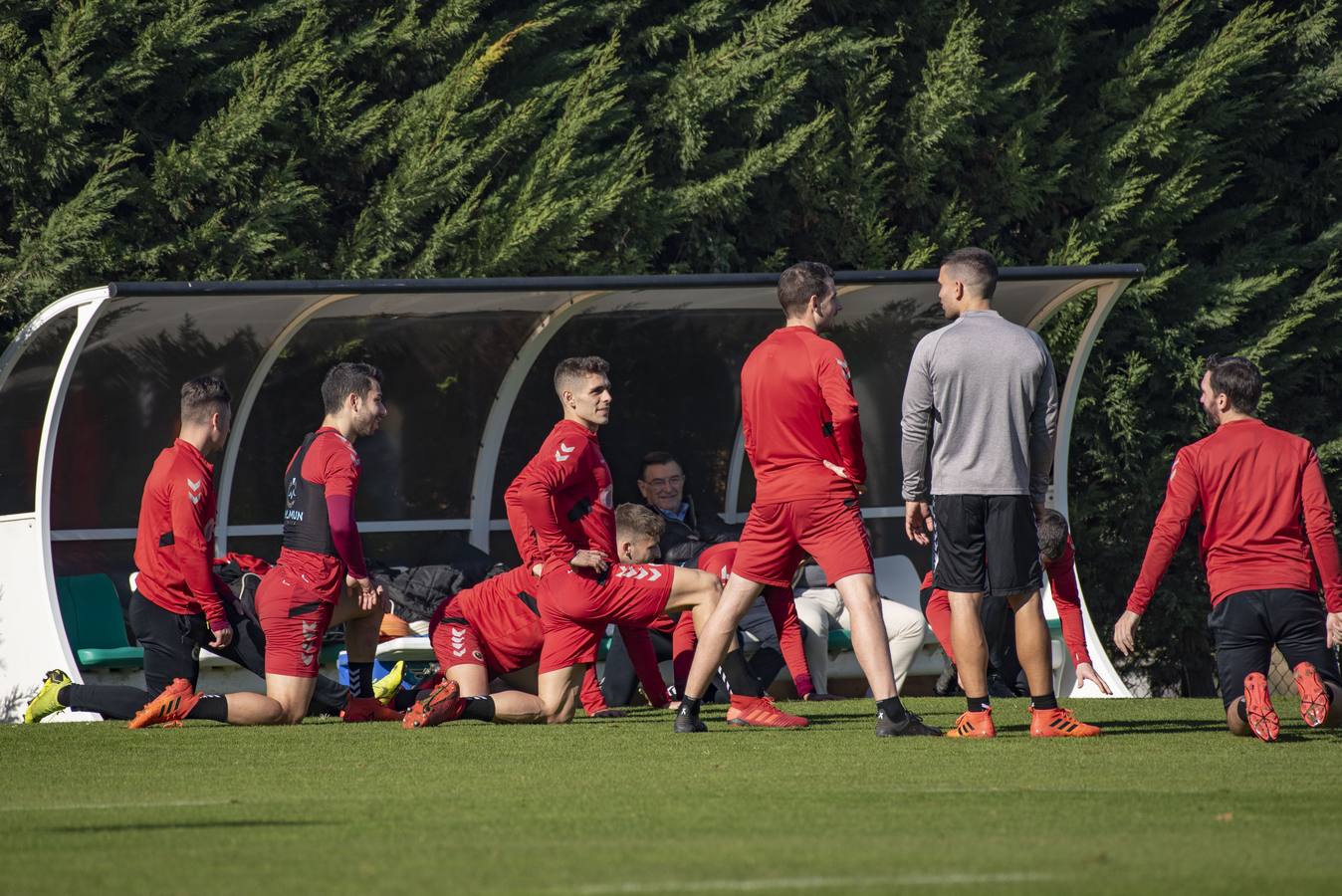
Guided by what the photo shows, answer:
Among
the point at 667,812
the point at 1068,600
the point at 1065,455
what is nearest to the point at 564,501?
the point at 667,812

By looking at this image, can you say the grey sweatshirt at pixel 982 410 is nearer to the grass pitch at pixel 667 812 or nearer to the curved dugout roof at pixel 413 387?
the grass pitch at pixel 667 812

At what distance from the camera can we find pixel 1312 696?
7.29 metres

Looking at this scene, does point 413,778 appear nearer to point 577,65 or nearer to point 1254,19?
point 577,65

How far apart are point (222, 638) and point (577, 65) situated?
6.51 metres

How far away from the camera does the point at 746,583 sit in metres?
7.61

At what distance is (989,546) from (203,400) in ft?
12.4

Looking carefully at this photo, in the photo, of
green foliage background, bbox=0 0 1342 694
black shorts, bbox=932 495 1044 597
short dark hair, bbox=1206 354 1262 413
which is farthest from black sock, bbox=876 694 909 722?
green foliage background, bbox=0 0 1342 694

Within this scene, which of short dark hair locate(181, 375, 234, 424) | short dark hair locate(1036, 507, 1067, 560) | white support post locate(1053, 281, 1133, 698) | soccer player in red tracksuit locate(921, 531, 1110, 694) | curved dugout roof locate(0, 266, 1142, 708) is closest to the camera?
short dark hair locate(181, 375, 234, 424)

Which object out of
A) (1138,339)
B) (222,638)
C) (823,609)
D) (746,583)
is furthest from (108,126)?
(1138,339)

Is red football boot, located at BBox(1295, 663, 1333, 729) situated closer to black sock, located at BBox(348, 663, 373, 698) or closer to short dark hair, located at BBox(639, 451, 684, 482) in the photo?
black sock, located at BBox(348, 663, 373, 698)

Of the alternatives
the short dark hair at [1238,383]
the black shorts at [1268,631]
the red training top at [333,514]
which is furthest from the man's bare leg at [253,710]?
the short dark hair at [1238,383]

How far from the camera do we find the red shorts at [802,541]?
7488 millimetres

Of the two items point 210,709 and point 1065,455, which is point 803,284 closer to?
point 210,709

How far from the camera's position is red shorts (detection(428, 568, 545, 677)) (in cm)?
883
